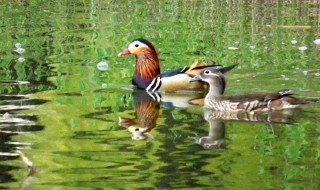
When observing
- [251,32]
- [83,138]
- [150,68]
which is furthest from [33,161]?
[251,32]

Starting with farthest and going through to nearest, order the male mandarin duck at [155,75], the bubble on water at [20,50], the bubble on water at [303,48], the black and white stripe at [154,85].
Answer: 1. the bubble on water at [303,48]
2. the bubble on water at [20,50]
3. the black and white stripe at [154,85]
4. the male mandarin duck at [155,75]

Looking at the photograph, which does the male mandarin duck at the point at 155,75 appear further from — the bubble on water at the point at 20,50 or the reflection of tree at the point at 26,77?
the bubble on water at the point at 20,50

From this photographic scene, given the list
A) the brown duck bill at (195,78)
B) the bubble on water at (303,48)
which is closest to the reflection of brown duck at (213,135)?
the brown duck bill at (195,78)

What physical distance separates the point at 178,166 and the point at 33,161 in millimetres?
1246

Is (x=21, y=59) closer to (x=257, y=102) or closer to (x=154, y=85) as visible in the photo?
(x=154, y=85)

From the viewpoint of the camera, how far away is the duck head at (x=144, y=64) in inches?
509

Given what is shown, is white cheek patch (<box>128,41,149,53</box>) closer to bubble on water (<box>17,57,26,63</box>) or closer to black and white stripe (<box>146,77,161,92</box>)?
black and white stripe (<box>146,77,161,92</box>)

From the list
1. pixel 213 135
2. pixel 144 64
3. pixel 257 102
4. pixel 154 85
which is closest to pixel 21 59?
pixel 144 64

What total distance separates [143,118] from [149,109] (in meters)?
0.65

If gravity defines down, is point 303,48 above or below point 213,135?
above

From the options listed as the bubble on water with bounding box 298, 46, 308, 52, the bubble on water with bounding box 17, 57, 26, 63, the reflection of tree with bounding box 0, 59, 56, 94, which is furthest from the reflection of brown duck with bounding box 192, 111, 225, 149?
the bubble on water with bounding box 298, 46, 308, 52

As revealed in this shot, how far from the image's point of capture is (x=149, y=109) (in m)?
11.1

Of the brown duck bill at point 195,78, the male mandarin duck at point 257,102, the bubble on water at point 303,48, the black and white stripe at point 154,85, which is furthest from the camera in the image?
the bubble on water at point 303,48

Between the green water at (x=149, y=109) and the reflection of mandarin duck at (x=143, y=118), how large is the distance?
0.02 m
